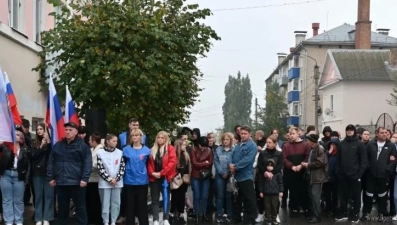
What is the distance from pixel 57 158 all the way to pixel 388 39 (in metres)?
67.2

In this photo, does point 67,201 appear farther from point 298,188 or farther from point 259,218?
point 298,188

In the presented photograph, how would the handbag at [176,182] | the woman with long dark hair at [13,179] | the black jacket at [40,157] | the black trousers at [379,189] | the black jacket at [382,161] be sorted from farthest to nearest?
A: 1. the black trousers at [379,189]
2. the black jacket at [382,161]
3. the handbag at [176,182]
4. the black jacket at [40,157]
5. the woman with long dark hair at [13,179]

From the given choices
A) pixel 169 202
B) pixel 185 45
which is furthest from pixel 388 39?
pixel 169 202

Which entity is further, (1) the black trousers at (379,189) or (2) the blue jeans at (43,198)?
(1) the black trousers at (379,189)

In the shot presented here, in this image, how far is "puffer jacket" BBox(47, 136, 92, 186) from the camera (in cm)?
1142

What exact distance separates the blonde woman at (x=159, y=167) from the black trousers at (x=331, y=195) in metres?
4.08

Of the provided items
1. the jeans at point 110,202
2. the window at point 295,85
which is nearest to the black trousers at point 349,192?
the jeans at point 110,202

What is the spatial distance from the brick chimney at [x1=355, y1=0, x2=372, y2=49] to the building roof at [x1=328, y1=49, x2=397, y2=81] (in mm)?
2679

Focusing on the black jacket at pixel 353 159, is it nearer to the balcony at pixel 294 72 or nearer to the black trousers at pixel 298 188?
the black trousers at pixel 298 188

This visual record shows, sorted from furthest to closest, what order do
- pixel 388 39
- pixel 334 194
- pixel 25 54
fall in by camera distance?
pixel 388 39, pixel 25 54, pixel 334 194

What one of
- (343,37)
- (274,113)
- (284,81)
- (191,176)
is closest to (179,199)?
(191,176)

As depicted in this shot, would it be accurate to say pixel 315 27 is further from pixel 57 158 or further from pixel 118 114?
pixel 57 158

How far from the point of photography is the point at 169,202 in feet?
43.0

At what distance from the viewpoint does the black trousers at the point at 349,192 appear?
45.6 feet
